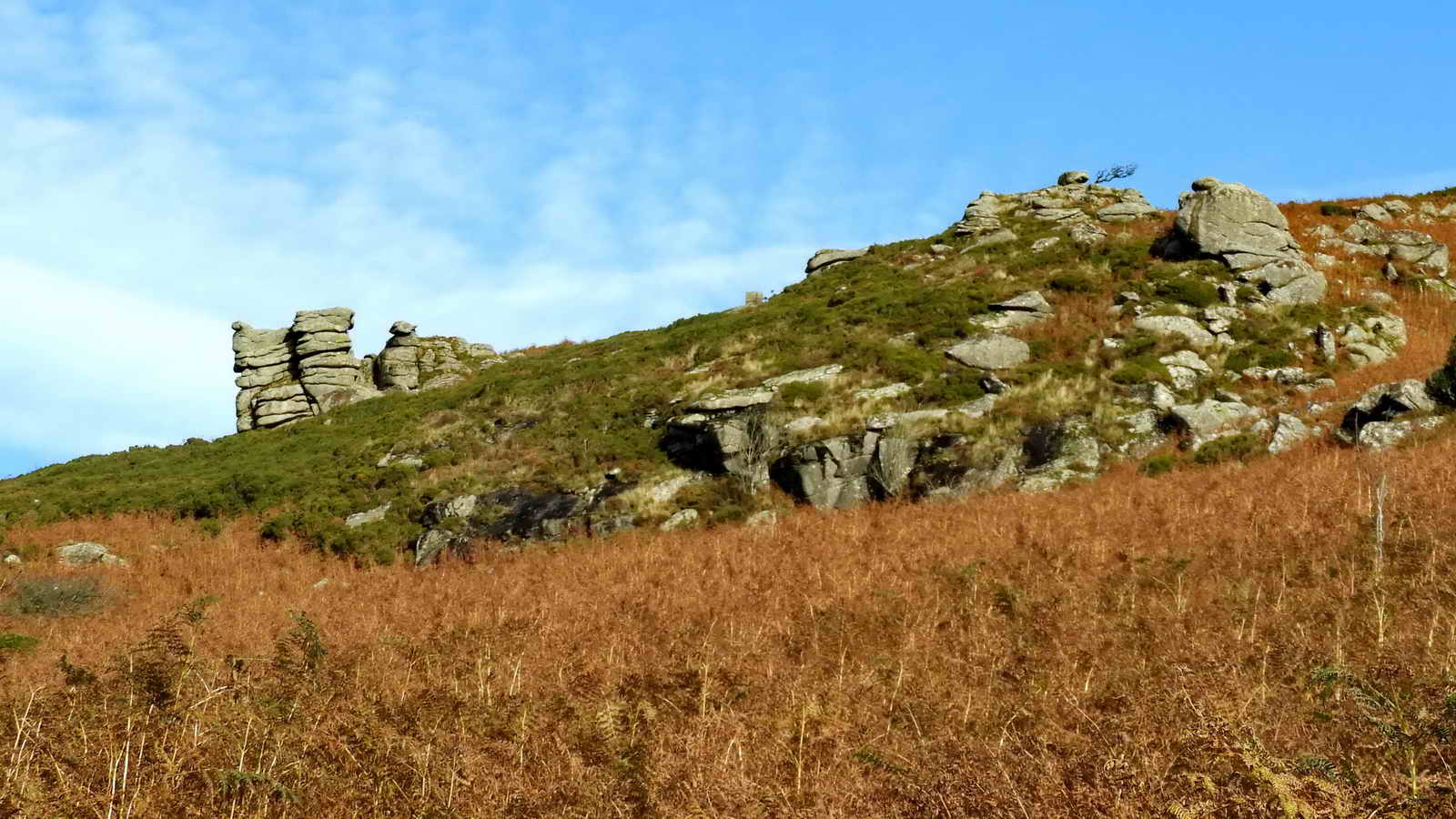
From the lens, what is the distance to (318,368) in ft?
132

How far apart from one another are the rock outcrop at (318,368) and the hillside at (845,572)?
4.97 metres

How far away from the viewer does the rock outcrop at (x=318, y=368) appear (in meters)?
38.9

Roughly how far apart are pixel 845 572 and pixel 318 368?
34732 millimetres

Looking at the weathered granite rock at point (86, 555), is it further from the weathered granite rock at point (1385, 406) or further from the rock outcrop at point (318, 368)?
the weathered granite rock at point (1385, 406)

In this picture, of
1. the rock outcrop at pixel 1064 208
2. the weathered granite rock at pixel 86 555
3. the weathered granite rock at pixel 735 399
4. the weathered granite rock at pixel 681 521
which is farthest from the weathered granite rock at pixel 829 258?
the weathered granite rock at pixel 86 555

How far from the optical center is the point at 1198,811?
387cm

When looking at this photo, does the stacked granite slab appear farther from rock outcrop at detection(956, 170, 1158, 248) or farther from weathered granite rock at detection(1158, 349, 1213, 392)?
weathered granite rock at detection(1158, 349, 1213, 392)

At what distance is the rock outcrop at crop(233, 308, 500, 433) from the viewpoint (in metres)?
38.9

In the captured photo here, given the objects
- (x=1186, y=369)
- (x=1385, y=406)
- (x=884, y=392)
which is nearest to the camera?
(x=1385, y=406)

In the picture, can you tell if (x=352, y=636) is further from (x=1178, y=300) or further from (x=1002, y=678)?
(x=1178, y=300)

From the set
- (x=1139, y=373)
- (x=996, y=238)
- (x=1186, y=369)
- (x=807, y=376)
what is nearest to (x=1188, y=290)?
(x=1186, y=369)

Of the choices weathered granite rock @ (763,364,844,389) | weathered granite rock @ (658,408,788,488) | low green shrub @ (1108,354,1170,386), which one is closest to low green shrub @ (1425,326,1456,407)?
low green shrub @ (1108,354,1170,386)

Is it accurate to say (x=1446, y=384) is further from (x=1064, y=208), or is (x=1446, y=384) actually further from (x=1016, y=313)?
(x=1064, y=208)

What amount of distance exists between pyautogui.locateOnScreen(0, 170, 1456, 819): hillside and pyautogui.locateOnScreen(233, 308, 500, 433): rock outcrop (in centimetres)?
497
